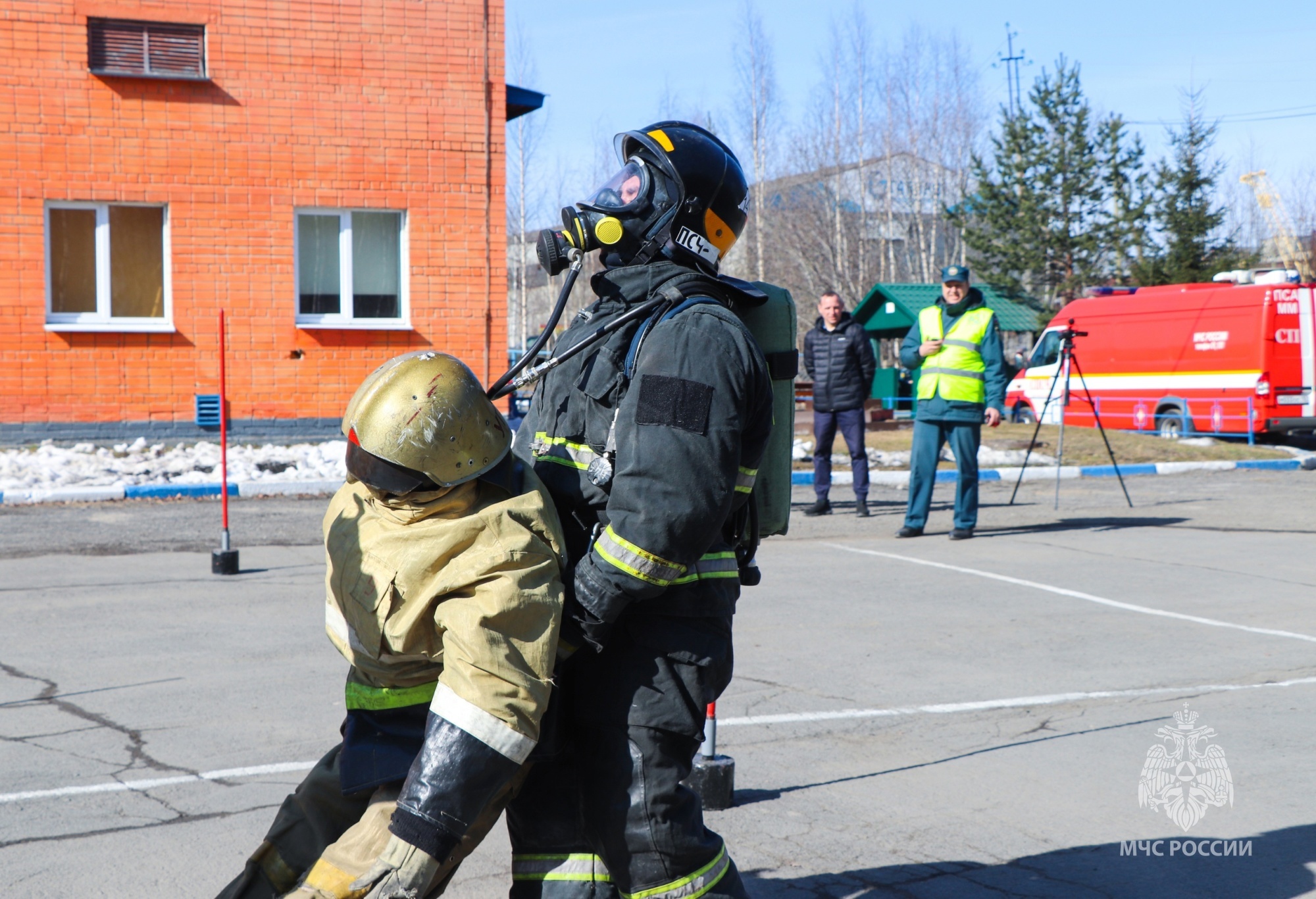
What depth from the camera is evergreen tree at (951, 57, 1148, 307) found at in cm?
3741

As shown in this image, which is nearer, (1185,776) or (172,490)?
(1185,776)

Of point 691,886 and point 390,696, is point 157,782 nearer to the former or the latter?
point 390,696

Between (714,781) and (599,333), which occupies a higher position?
(599,333)

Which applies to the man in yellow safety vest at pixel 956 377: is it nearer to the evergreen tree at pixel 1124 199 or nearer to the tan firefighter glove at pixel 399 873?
the tan firefighter glove at pixel 399 873

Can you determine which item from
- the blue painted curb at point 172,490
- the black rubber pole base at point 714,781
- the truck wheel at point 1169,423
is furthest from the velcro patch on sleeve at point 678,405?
the truck wheel at point 1169,423

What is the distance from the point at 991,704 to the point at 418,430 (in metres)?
3.78

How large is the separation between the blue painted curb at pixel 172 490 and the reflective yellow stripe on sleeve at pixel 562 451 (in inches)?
420

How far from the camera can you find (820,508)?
38.9ft

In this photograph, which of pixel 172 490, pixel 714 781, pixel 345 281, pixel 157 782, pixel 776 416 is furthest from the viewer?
pixel 345 281

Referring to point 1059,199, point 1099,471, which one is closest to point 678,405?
point 1099,471

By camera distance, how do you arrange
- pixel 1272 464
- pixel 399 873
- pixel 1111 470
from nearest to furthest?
1. pixel 399 873
2. pixel 1111 470
3. pixel 1272 464

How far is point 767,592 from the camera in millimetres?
7973

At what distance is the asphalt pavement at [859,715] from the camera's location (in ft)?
12.0

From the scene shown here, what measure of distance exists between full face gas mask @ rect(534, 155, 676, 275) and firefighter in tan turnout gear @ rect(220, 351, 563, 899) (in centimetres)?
50
